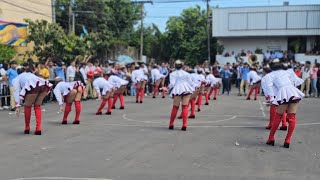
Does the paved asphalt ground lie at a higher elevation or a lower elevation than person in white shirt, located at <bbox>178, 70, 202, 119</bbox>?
lower

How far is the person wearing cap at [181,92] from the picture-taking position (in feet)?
41.3

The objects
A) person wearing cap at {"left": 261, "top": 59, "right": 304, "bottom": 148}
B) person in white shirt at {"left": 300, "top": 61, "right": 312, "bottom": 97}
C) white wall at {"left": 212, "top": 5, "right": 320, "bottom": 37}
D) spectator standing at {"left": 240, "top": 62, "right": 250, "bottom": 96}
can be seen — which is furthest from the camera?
white wall at {"left": 212, "top": 5, "right": 320, "bottom": 37}

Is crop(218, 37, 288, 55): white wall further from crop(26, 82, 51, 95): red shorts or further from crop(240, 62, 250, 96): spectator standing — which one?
crop(26, 82, 51, 95): red shorts

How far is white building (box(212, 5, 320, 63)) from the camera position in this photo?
1727 inches

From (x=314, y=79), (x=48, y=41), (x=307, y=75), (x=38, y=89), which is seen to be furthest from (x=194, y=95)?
(x=48, y=41)

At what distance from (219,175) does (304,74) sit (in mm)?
20167

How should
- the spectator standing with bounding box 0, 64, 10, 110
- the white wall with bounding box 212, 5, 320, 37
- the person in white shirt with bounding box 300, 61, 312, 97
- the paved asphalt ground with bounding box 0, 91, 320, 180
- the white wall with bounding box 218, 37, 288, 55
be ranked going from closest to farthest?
the paved asphalt ground with bounding box 0, 91, 320, 180 < the spectator standing with bounding box 0, 64, 10, 110 < the person in white shirt with bounding box 300, 61, 312, 97 < the white wall with bounding box 212, 5, 320, 37 < the white wall with bounding box 218, 37, 288, 55

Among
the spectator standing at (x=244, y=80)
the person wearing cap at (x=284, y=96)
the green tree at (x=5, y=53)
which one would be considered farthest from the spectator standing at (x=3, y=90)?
the spectator standing at (x=244, y=80)

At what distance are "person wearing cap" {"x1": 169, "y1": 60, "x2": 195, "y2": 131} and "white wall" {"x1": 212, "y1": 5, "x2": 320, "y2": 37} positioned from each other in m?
33.2

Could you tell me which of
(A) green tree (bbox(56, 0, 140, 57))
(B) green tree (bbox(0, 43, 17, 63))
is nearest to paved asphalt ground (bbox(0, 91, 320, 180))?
(B) green tree (bbox(0, 43, 17, 63))

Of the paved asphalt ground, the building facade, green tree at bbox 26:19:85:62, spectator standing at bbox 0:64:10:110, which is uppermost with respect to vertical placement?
the building facade

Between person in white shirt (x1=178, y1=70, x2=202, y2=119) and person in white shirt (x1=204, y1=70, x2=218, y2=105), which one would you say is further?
person in white shirt (x1=204, y1=70, x2=218, y2=105)

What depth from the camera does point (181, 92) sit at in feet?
41.5

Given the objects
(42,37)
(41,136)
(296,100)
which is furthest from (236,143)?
(42,37)
